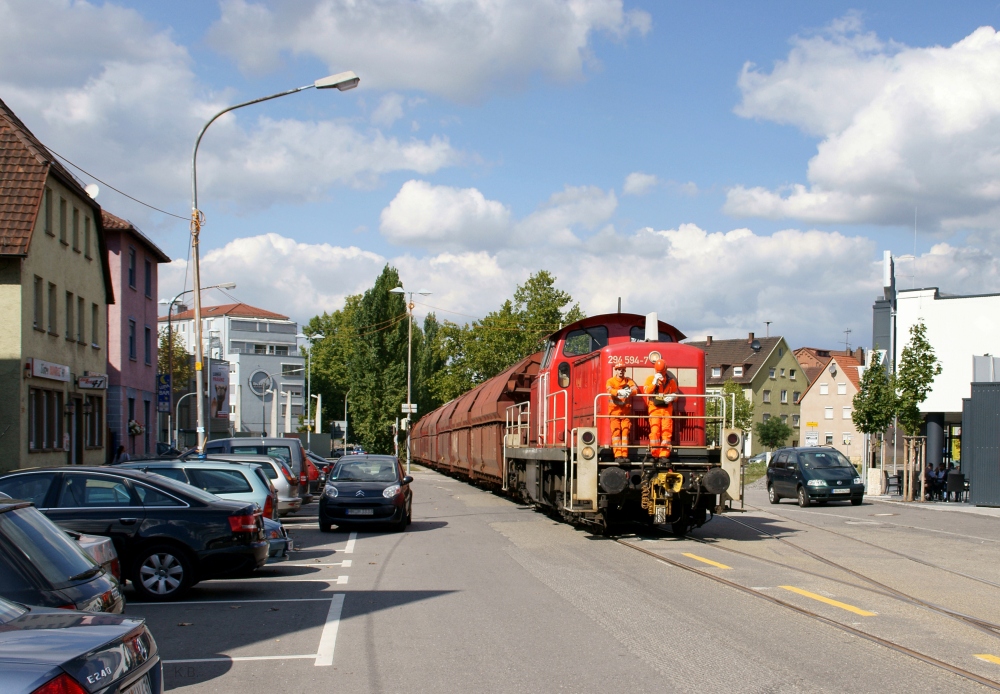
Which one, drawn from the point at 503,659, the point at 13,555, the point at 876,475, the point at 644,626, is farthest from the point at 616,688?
the point at 876,475

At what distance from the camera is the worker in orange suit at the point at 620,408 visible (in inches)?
638

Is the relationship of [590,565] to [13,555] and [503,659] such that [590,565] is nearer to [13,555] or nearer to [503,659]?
[503,659]

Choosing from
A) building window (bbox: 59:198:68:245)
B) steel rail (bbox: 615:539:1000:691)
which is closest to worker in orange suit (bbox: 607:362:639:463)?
steel rail (bbox: 615:539:1000:691)

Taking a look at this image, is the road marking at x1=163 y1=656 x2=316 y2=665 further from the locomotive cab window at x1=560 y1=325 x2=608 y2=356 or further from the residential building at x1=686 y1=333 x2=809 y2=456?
the residential building at x1=686 y1=333 x2=809 y2=456

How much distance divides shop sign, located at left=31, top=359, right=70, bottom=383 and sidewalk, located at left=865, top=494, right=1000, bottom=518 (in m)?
24.2

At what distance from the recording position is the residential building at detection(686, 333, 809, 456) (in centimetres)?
9562

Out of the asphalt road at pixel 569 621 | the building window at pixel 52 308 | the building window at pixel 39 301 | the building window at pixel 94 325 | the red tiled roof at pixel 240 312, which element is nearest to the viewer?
the asphalt road at pixel 569 621

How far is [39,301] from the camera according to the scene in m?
28.5

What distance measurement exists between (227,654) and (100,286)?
29.2 m

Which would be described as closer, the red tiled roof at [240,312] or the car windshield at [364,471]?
the car windshield at [364,471]

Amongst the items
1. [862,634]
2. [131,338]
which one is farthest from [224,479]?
[131,338]

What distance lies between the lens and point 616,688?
269 inches

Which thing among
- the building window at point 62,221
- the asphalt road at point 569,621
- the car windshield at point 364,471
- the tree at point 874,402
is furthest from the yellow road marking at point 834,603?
the building window at point 62,221

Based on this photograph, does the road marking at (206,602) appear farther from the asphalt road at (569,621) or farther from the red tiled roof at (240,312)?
the red tiled roof at (240,312)
